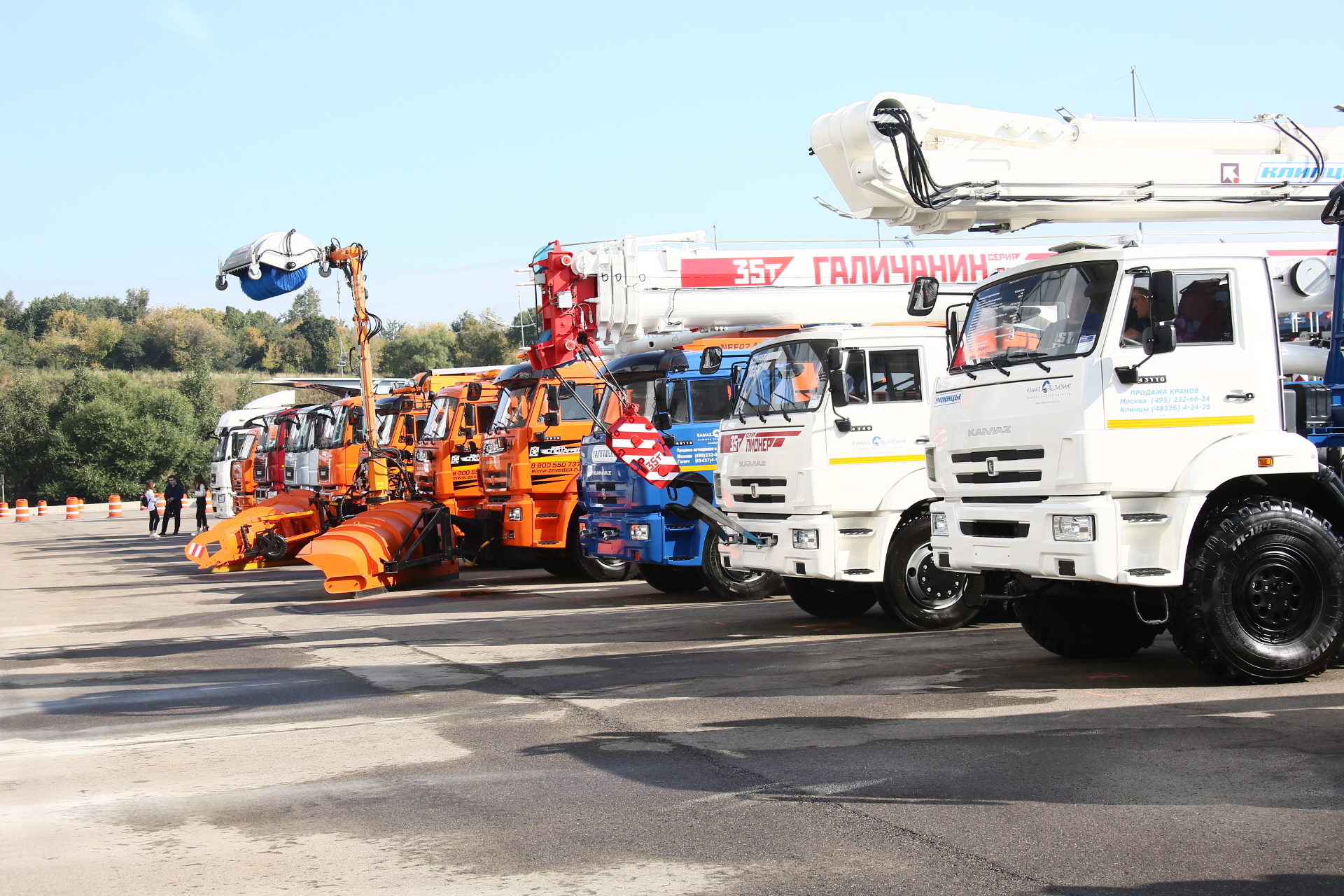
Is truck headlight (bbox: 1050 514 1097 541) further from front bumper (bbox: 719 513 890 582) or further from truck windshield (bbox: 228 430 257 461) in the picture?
truck windshield (bbox: 228 430 257 461)

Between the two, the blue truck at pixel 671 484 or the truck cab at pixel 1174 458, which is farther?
the blue truck at pixel 671 484

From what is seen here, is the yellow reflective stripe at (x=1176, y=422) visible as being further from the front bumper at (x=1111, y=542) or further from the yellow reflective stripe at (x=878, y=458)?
the yellow reflective stripe at (x=878, y=458)

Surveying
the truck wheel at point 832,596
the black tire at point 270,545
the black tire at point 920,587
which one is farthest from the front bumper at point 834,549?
the black tire at point 270,545

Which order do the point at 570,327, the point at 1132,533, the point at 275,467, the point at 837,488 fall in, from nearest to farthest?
the point at 1132,533 → the point at 837,488 → the point at 570,327 → the point at 275,467

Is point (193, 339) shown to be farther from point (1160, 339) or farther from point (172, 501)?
point (1160, 339)

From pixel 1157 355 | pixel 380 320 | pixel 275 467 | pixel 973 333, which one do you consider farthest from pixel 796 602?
pixel 275 467

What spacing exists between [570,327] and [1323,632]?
9295 millimetres

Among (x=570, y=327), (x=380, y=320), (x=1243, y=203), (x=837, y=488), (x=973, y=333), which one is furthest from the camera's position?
(x=380, y=320)

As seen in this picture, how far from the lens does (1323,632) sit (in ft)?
→ 26.0

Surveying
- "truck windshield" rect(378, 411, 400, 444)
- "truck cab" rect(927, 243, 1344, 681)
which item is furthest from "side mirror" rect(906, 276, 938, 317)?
"truck windshield" rect(378, 411, 400, 444)

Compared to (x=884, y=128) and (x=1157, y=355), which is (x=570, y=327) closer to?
(x=884, y=128)

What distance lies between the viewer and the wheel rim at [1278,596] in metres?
7.90

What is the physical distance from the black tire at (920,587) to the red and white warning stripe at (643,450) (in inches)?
145

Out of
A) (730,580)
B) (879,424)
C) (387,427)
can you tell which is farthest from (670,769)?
(387,427)
